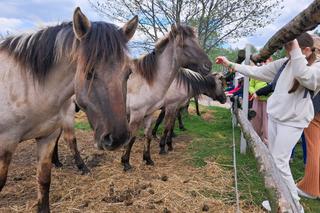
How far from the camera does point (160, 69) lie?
5285mm

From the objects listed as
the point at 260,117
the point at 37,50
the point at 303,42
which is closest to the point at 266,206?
the point at 303,42

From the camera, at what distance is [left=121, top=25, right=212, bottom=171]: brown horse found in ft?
17.2

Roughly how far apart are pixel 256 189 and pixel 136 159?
2543 millimetres

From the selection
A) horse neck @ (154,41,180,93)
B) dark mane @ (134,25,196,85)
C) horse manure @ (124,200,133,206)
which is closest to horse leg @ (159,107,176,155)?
horse neck @ (154,41,180,93)

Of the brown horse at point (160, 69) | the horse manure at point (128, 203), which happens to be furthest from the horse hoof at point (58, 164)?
the horse manure at point (128, 203)

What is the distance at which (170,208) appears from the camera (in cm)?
366

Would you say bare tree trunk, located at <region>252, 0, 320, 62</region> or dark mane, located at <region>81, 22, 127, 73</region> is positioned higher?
bare tree trunk, located at <region>252, 0, 320, 62</region>

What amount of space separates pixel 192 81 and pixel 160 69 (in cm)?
200

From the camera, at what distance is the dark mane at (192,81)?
689 centimetres

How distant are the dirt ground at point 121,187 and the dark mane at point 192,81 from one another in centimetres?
176

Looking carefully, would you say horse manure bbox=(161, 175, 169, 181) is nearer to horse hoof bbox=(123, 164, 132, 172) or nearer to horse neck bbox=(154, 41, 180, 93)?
horse hoof bbox=(123, 164, 132, 172)

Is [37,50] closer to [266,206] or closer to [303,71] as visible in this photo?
[303,71]

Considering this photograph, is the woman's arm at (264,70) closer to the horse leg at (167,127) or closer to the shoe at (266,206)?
the shoe at (266,206)

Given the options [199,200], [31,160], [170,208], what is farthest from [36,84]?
[31,160]
